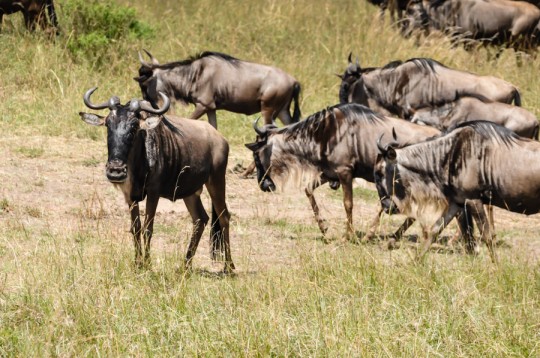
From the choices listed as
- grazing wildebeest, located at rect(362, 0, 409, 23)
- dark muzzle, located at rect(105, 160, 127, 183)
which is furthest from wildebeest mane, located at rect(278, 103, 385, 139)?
grazing wildebeest, located at rect(362, 0, 409, 23)

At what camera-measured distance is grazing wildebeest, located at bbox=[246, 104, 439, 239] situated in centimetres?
980

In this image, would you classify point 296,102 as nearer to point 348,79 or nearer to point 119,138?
point 348,79

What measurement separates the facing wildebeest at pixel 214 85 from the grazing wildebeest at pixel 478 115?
5.71 ft

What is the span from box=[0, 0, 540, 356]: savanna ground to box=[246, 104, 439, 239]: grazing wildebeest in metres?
0.35

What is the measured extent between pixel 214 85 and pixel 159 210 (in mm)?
2638

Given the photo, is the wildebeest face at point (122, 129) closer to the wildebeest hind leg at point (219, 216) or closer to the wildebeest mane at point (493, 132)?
the wildebeest hind leg at point (219, 216)

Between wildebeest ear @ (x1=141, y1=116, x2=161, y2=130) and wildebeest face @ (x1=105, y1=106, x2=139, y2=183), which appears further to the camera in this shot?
wildebeest ear @ (x1=141, y1=116, x2=161, y2=130)

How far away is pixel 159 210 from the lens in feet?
32.3

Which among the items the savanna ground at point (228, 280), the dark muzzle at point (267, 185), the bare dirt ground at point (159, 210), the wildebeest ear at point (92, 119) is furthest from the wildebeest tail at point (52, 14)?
the wildebeest ear at point (92, 119)

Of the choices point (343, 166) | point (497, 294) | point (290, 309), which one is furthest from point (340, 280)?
point (343, 166)

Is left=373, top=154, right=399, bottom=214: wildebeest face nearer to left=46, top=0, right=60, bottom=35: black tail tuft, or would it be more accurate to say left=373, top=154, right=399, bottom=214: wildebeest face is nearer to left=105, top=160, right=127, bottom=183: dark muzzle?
left=105, top=160, right=127, bottom=183: dark muzzle

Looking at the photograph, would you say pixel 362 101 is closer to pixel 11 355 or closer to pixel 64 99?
pixel 64 99

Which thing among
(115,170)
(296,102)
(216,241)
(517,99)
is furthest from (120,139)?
(517,99)

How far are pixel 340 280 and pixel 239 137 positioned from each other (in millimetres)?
6225
